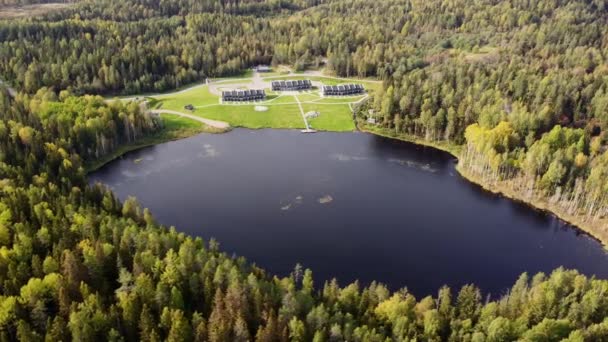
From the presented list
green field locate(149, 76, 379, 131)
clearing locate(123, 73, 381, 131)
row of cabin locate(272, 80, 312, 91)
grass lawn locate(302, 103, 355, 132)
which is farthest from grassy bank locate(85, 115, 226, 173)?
row of cabin locate(272, 80, 312, 91)

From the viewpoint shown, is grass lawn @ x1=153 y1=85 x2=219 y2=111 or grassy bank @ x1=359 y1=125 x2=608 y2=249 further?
grass lawn @ x1=153 y1=85 x2=219 y2=111

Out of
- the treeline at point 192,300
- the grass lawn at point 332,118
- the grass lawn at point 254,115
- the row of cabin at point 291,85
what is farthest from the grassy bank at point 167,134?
the treeline at point 192,300

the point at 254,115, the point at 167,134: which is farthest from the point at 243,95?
the point at 167,134

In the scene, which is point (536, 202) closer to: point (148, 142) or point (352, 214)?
point (352, 214)

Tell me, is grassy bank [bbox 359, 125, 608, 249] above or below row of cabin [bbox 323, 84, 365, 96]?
below

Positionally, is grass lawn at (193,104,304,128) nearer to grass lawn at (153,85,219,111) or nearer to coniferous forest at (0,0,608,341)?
grass lawn at (153,85,219,111)

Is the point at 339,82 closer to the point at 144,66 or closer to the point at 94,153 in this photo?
the point at 144,66

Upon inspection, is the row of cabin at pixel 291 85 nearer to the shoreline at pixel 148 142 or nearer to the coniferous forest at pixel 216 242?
the coniferous forest at pixel 216 242

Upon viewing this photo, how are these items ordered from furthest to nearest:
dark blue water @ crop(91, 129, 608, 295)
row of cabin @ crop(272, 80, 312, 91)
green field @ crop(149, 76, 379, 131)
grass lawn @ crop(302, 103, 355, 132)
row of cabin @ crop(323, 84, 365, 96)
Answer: row of cabin @ crop(272, 80, 312, 91)
row of cabin @ crop(323, 84, 365, 96)
green field @ crop(149, 76, 379, 131)
grass lawn @ crop(302, 103, 355, 132)
dark blue water @ crop(91, 129, 608, 295)
